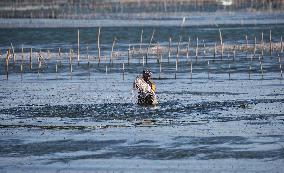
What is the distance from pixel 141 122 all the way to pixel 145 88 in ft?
10.3

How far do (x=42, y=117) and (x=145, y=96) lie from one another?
3.90m

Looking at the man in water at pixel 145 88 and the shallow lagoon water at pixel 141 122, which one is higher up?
the man in water at pixel 145 88

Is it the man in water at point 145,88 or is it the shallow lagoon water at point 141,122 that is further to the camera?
the man in water at point 145,88

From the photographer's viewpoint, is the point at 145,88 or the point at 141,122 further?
the point at 145,88

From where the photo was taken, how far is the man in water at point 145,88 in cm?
2939

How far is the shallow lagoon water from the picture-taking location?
20641 mm

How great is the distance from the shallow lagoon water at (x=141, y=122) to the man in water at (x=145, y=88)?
0.44 metres

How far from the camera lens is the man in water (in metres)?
29.4

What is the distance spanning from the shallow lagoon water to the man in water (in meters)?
0.44

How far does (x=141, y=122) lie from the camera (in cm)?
2683

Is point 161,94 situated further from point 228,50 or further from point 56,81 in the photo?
point 228,50

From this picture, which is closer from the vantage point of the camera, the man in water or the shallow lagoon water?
the shallow lagoon water

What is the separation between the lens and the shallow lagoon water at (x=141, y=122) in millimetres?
20641

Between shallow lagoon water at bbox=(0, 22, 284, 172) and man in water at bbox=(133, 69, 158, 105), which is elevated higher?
man in water at bbox=(133, 69, 158, 105)
